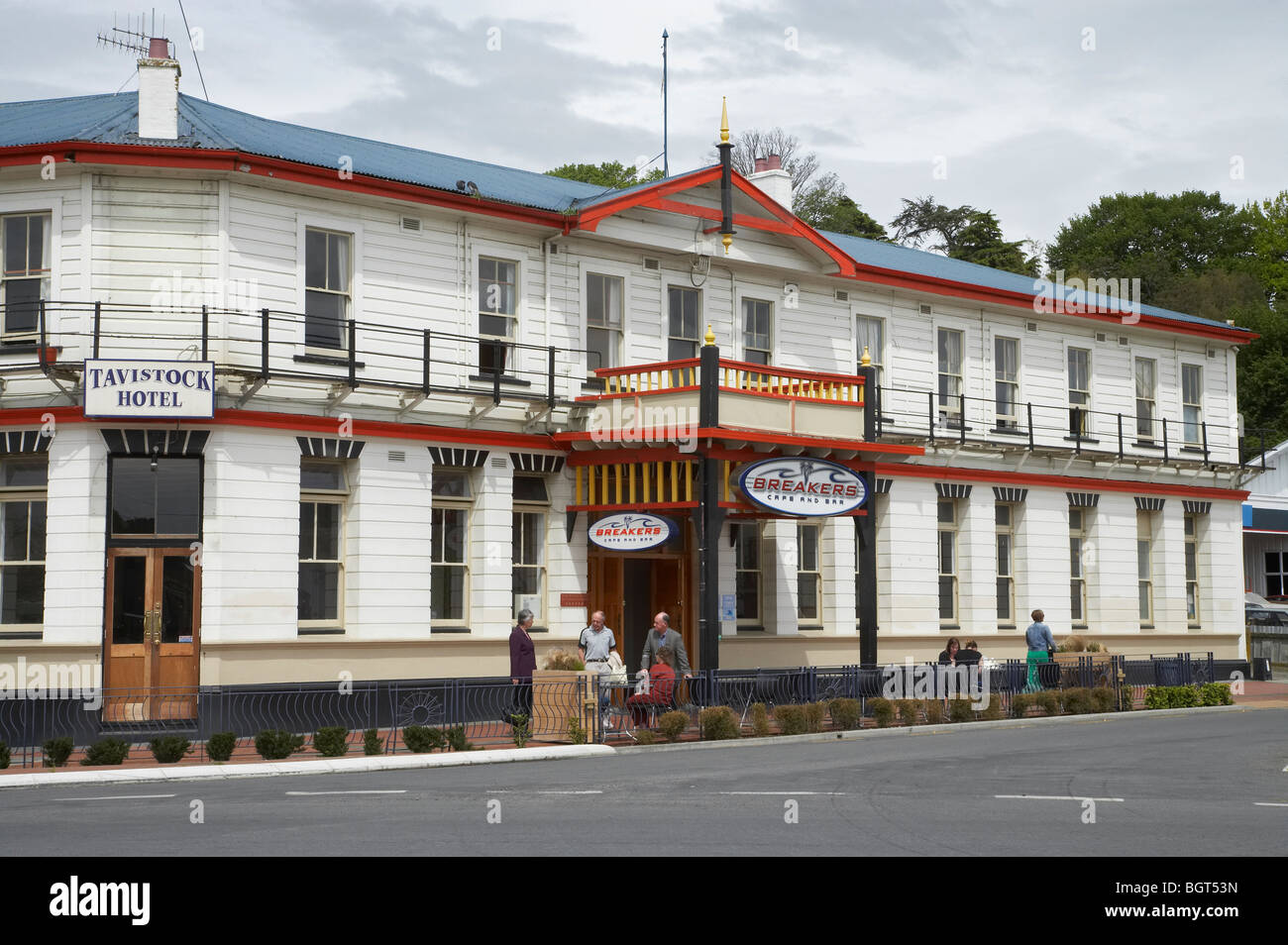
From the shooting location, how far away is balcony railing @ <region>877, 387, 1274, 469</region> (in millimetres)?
31578

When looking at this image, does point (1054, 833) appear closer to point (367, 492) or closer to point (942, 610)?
point (367, 492)

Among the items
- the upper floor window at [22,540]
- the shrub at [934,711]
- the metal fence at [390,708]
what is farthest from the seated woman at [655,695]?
the upper floor window at [22,540]

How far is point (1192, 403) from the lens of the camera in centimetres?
3766

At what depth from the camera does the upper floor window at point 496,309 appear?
25375 mm

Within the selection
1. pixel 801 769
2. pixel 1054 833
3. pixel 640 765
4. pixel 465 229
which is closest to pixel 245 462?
pixel 465 229

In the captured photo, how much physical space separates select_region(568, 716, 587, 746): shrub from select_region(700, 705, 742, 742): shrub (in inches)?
67.4

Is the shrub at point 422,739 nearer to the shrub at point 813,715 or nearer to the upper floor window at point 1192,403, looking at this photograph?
the shrub at point 813,715

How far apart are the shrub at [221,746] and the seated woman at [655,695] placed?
18.9ft

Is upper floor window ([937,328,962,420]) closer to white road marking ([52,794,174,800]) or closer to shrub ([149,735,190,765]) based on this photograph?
shrub ([149,735,190,765])

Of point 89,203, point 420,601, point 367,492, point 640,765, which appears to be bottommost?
point 640,765

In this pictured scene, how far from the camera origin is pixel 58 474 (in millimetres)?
21688

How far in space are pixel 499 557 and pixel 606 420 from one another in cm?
284

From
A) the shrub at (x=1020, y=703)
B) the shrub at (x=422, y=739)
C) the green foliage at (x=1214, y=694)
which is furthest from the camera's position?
the green foliage at (x=1214, y=694)

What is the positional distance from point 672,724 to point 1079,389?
18114 millimetres
